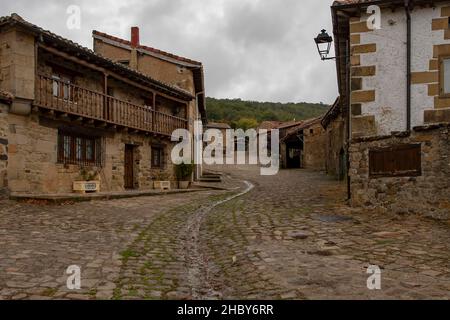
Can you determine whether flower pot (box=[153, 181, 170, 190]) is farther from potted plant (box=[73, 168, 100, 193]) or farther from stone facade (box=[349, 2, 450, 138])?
stone facade (box=[349, 2, 450, 138])

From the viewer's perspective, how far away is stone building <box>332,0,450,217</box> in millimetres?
8109

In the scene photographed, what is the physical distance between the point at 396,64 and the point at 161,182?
11853mm

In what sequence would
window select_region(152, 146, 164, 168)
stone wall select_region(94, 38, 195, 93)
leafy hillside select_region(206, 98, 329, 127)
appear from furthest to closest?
1. leafy hillside select_region(206, 98, 329, 127)
2. stone wall select_region(94, 38, 195, 93)
3. window select_region(152, 146, 164, 168)

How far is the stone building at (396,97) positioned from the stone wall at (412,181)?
2 centimetres

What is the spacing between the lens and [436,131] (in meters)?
7.80

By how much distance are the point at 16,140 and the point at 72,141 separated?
262 centimetres

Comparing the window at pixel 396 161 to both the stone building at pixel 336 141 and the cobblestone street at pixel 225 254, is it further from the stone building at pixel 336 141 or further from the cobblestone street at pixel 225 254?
the stone building at pixel 336 141

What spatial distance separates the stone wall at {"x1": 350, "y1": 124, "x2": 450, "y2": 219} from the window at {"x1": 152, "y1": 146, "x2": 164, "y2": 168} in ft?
37.9

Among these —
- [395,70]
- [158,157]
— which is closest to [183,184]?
[158,157]

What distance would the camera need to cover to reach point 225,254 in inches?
231

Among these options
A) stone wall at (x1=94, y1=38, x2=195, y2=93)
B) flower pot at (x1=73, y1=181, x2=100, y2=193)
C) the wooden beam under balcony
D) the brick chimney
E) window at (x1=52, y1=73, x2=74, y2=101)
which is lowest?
flower pot at (x1=73, y1=181, x2=100, y2=193)

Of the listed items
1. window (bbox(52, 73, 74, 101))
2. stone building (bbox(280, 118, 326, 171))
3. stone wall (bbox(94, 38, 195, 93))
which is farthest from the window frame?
stone building (bbox(280, 118, 326, 171))

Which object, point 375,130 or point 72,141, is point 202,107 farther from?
point 375,130
